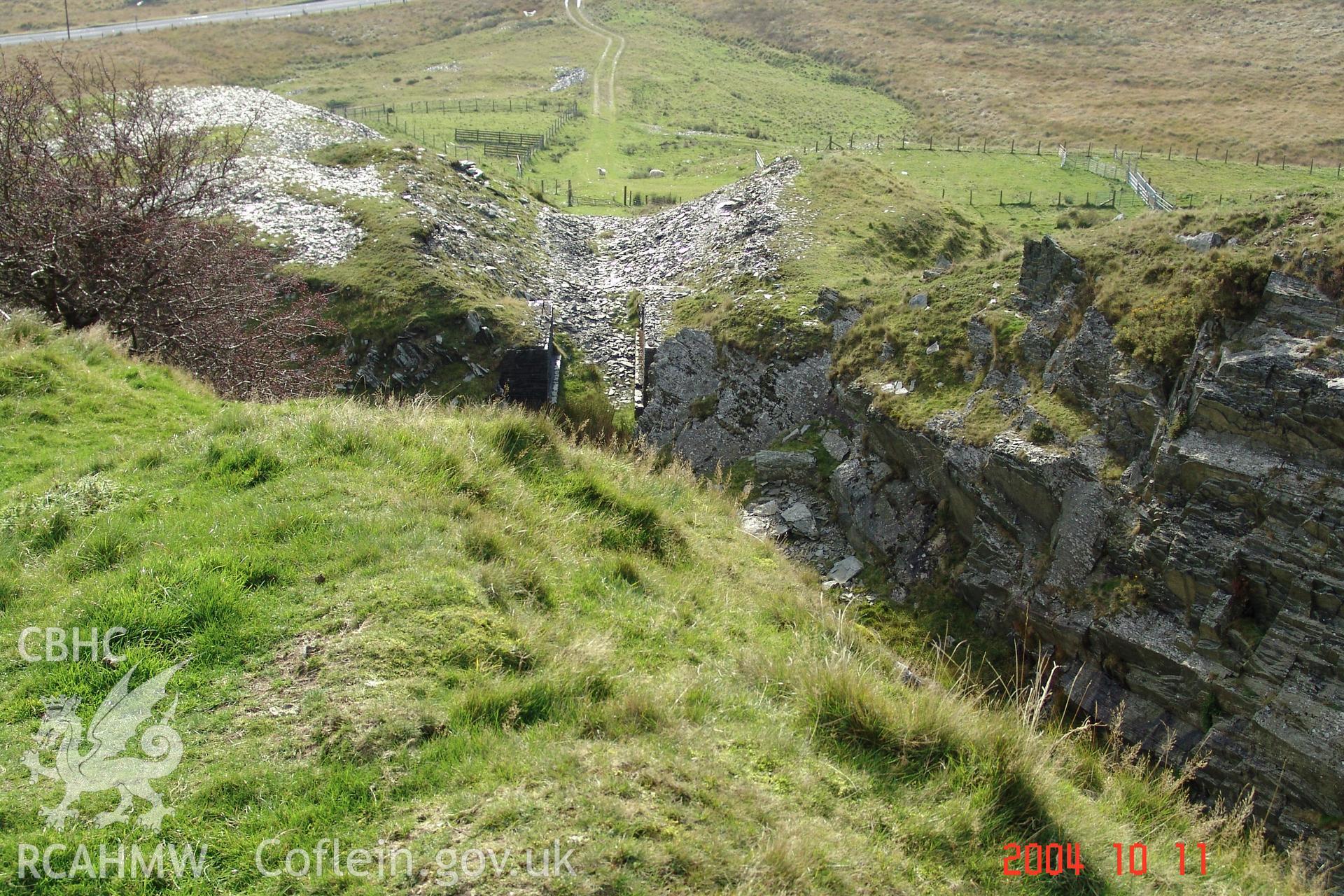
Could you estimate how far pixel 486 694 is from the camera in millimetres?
6246

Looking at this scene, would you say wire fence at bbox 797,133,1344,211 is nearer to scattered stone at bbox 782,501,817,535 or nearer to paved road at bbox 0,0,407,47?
scattered stone at bbox 782,501,817,535

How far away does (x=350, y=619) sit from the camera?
23.1 feet

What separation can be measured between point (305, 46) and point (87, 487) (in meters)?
98.8

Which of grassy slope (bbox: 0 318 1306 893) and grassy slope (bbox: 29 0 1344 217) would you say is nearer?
grassy slope (bbox: 0 318 1306 893)

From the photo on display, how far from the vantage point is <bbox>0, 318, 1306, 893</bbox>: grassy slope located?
207 inches

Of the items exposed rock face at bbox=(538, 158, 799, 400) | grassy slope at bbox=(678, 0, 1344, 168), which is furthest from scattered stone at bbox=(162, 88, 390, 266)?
grassy slope at bbox=(678, 0, 1344, 168)

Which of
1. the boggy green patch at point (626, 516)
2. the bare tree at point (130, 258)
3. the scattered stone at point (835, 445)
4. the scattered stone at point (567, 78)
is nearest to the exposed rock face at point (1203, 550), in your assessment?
the scattered stone at point (835, 445)

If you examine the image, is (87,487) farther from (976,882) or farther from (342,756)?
(976,882)

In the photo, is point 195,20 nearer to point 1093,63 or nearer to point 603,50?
point 603,50

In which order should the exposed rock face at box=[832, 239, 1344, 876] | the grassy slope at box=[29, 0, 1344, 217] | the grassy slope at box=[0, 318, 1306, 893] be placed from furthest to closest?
the grassy slope at box=[29, 0, 1344, 217] → the exposed rock face at box=[832, 239, 1344, 876] → the grassy slope at box=[0, 318, 1306, 893]

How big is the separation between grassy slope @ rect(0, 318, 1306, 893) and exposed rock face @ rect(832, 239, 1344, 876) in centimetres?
389

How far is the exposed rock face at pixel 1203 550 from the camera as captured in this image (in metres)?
10.6

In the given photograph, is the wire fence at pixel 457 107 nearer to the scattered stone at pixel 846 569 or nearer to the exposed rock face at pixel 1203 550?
the scattered stone at pixel 846 569
